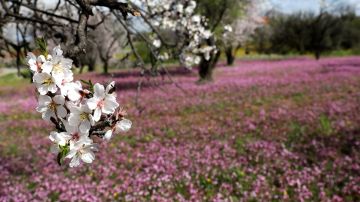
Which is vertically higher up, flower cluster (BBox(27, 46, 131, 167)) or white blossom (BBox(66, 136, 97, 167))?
flower cluster (BBox(27, 46, 131, 167))

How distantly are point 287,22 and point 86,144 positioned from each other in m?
78.8

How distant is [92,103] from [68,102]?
0.15 meters

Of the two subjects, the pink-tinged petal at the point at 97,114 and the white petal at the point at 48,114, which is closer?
the pink-tinged petal at the point at 97,114

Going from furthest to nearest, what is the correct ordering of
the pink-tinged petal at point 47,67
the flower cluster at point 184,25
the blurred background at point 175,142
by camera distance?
the flower cluster at point 184,25 → the blurred background at point 175,142 → the pink-tinged petal at point 47,67

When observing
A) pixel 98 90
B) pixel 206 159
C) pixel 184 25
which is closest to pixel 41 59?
pixel 98 90

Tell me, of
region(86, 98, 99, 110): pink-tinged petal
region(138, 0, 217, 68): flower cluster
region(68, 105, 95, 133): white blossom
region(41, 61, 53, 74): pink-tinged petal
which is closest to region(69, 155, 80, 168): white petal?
region(68, 105, 95, 133): white blossom

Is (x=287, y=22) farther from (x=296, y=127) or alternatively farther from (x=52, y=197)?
(x=52, y=197)

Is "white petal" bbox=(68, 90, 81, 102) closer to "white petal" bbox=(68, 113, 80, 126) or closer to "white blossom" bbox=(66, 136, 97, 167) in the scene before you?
"white petal" bbox=(68, 113, 80, 126)

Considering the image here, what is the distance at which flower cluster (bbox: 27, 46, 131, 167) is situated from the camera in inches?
86.0

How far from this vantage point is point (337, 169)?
27.6 ft

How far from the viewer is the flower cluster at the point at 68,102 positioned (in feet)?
7.17

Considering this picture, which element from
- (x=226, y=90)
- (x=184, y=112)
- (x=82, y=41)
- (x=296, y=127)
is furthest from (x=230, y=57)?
(x=82, y=41)

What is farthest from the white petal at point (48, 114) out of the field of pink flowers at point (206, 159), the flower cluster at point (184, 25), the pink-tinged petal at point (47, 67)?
the flower cluster at point (184, 25)

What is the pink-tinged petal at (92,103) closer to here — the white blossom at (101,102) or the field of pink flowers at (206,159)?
the white blossom at (101,102)
